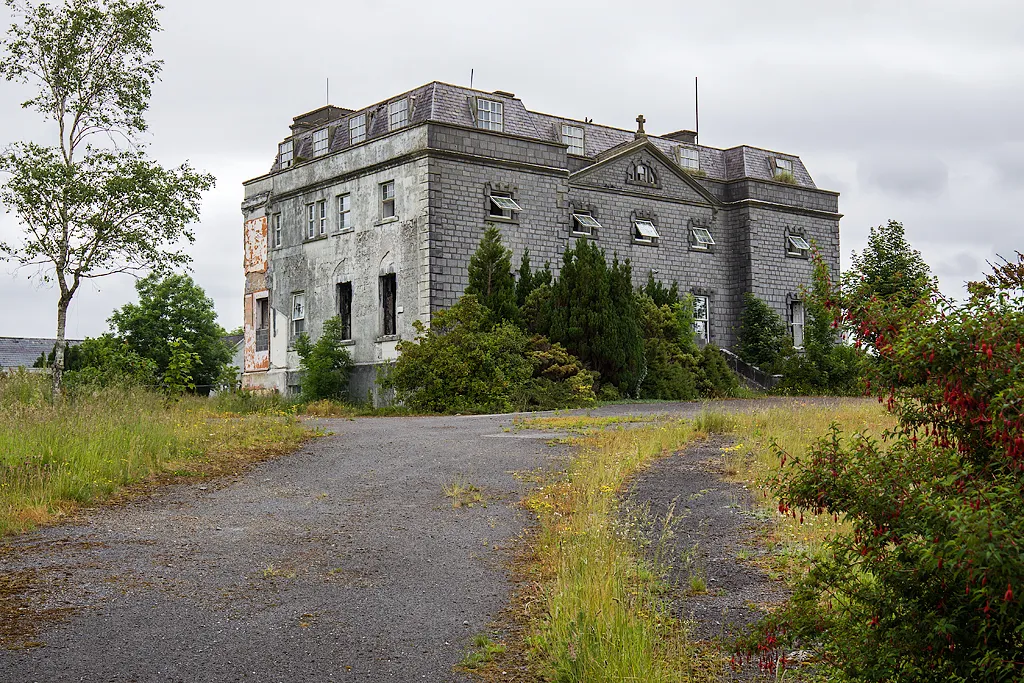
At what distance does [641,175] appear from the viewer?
112 feet

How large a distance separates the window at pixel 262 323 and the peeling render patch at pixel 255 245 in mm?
1156

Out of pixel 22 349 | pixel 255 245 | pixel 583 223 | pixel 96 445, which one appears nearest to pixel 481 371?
pixel 583 223

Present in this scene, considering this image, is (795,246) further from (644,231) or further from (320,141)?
(320,141)

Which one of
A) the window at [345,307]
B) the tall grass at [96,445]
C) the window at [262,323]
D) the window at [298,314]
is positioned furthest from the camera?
the window at [262,323]

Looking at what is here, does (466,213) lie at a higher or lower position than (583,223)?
lower

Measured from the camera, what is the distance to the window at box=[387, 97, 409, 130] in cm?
3040

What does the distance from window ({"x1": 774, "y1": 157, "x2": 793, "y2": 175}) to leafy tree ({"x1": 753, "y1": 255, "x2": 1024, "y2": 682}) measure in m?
35.9

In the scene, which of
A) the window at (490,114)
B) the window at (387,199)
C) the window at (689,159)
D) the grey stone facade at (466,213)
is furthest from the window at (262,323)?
the window at (689,159)

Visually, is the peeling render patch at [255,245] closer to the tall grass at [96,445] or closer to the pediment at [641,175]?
the pediment at [641,175]

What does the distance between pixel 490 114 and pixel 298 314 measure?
8.88 m

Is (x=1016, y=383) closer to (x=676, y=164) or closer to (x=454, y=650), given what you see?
(x=454, y=650)

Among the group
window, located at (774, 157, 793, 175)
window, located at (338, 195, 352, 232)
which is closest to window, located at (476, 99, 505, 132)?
window, located at (338, 195, 352, 232)

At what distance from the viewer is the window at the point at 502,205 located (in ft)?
97.1

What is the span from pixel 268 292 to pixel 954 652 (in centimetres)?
3211
